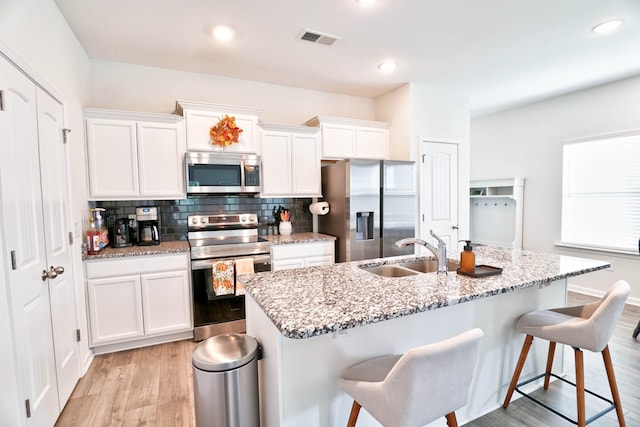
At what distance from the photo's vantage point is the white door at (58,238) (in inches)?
75.3

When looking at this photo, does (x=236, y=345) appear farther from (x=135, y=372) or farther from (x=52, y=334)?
(x=135, y=372)

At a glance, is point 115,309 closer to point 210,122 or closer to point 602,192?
point 210,122

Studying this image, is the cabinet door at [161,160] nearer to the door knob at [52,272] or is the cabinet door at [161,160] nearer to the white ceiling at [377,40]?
the white ceiling at [377,40]

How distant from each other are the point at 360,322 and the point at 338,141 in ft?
9.58

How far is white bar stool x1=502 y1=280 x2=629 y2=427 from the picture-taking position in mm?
1583

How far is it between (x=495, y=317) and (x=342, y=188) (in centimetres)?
194

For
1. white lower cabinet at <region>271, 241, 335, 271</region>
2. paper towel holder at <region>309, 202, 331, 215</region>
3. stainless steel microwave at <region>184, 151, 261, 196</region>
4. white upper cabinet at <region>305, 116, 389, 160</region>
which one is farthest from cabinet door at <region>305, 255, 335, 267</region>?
white upper cabinet at <region>305, 116, 389, 160</region>

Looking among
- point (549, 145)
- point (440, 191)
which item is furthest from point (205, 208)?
point (549, 145)

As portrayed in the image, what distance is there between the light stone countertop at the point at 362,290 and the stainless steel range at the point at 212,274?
1.27m

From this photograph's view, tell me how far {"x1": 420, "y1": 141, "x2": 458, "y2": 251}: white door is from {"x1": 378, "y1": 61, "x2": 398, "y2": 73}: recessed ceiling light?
39.4 inches

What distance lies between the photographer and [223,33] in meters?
2.62

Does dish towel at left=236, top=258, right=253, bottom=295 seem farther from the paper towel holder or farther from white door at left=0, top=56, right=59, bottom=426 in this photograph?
white door at left=0, top=56, right=59, bottom=426

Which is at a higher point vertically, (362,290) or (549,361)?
(362,290)

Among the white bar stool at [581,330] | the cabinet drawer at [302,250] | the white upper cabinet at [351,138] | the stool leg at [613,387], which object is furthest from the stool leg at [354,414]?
the white upper cabinet at [351,138]
